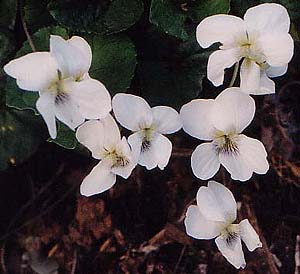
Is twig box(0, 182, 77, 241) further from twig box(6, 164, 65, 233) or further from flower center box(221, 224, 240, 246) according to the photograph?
flower center box(221, 224, 240, 246)

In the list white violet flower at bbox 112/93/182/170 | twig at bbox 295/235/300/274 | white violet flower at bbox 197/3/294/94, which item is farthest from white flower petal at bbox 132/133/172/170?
twig at bbox 295/235/300/274

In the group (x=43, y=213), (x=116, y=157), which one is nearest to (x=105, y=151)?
(x=116, y=157)

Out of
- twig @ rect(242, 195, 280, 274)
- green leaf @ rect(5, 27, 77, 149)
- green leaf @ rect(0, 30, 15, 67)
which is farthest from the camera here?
twig @ rect(242, 195, 280, 274)

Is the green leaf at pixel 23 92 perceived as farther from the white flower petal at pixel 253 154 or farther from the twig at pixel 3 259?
the twig at pixel 3 259

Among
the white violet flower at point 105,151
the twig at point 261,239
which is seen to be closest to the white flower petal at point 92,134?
Result: the white violet flower at point 105,151

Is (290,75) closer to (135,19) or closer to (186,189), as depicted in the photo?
(186,189)

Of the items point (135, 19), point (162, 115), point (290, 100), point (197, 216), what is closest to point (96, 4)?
point (135, 19)
